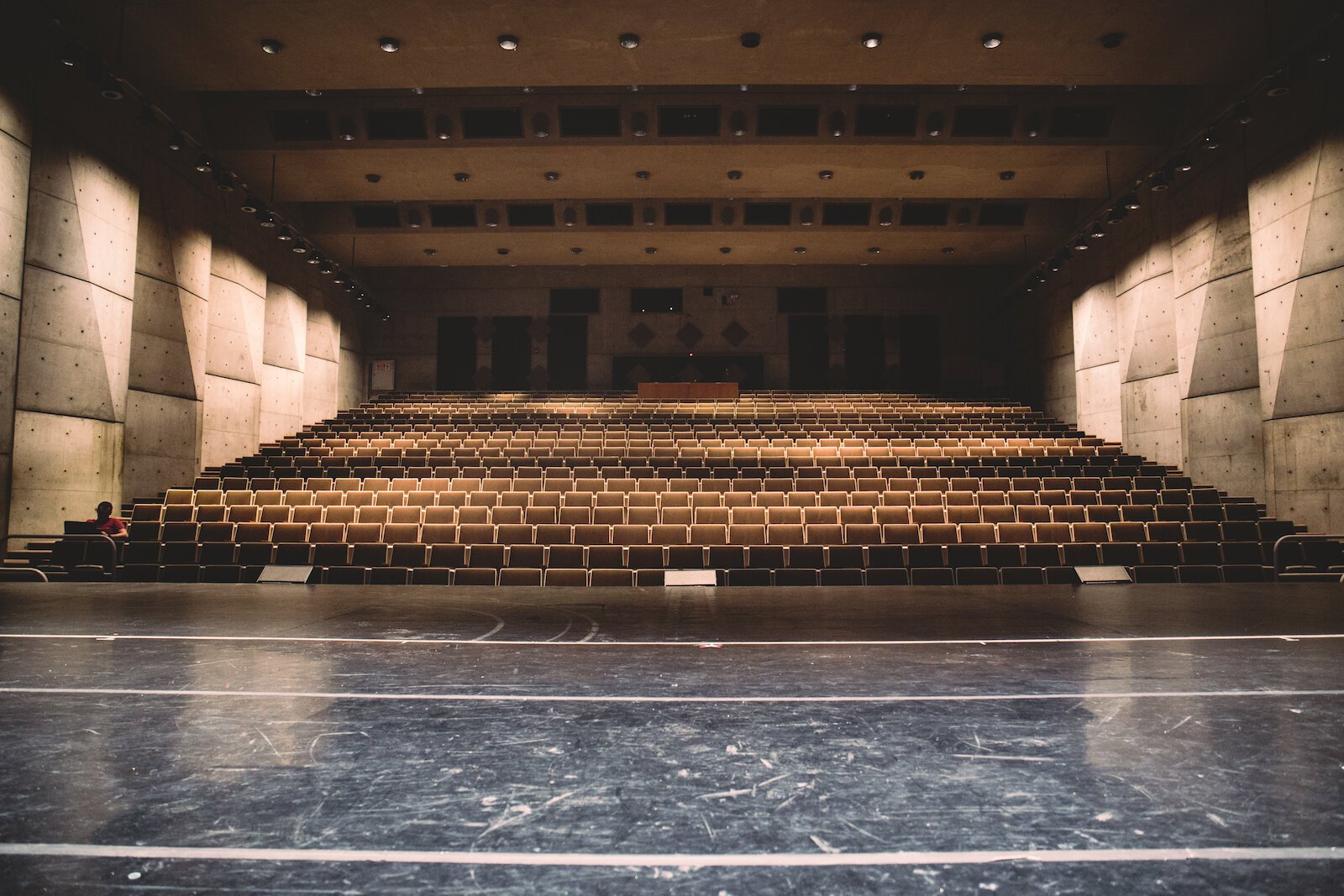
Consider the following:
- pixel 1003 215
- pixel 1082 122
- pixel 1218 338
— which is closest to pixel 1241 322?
pixel 1218 338

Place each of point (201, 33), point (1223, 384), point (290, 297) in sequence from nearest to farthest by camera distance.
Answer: point (201, 33) → point (1223, 384) → point (290, 297)

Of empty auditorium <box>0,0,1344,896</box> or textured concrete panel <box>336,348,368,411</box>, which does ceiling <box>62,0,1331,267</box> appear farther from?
textured concrete panel <box>336,348,368,411</box>

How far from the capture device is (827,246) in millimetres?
8445

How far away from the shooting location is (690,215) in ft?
25.2

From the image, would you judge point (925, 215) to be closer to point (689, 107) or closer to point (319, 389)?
point (689, 107)

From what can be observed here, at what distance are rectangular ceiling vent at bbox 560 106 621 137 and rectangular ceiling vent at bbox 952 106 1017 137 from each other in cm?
287

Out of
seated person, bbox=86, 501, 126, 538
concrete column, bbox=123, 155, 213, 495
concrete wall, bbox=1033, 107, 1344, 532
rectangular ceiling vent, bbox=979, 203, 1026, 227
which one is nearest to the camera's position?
seated person, bbox=86, 501, 126, 538

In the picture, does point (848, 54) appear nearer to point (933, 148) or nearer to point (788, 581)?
point (933, 148)

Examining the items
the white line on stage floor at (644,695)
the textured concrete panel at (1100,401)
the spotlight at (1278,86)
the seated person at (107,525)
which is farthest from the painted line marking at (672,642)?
the textured concrete panel at (1100,401)

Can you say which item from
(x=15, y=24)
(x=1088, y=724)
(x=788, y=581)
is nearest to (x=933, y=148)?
(x=788, y=581)

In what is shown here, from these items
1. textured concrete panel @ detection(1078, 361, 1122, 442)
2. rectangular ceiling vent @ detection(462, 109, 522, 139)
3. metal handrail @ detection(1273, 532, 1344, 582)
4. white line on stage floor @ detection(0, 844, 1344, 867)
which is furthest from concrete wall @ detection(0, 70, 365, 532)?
textured concrete panel @ detection(1078, 361, 1122, 442)

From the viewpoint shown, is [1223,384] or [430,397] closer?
[1223,384]

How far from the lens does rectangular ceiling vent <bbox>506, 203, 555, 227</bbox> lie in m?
7.73

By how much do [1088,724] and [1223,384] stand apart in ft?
19.0
